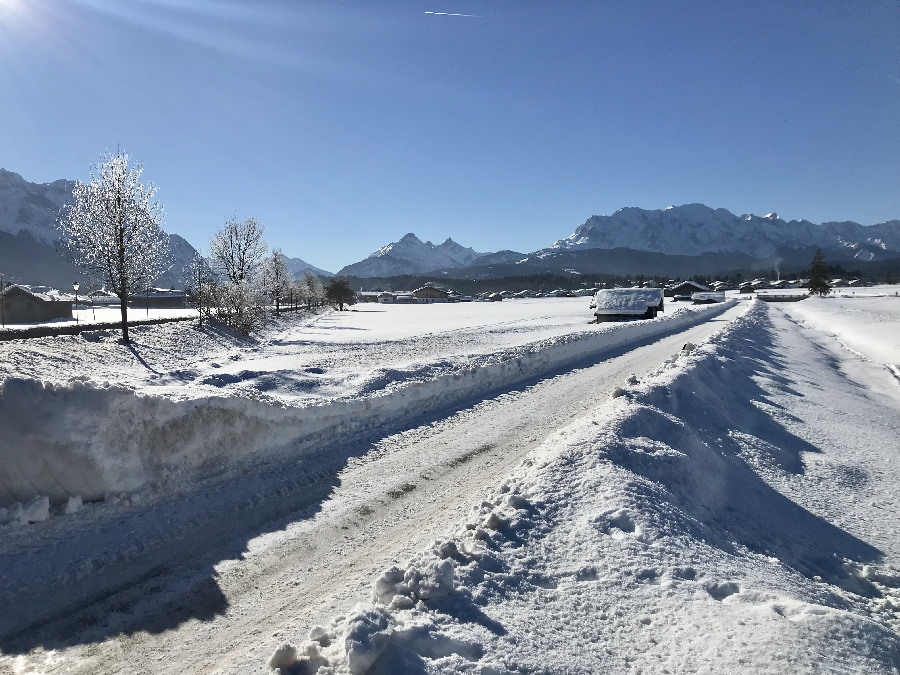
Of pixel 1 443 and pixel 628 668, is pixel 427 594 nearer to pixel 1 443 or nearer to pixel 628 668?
pixel 628 668

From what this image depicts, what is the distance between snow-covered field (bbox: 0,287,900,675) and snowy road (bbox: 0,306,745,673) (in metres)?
0.03

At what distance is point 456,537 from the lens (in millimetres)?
5414

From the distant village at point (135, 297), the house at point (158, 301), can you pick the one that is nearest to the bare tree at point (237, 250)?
the distant village at point (135, 297)

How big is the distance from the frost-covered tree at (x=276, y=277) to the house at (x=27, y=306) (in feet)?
74.5

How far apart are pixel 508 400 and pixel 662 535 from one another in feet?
27.3

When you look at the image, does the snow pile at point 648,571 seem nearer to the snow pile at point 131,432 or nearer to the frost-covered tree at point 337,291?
the snow pile at point 131,432

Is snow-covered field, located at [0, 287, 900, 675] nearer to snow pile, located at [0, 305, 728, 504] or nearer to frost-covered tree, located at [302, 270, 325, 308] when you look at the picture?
snow pile, located at [0, 305, 728, 504]

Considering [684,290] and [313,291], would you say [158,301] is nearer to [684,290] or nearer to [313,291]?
[313,291]

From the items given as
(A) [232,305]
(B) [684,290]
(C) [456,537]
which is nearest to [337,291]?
(A) [232,305]

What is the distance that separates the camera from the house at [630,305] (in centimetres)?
4512

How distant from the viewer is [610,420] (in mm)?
8773

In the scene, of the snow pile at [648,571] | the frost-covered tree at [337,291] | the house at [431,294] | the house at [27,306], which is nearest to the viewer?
the snow pile at [648,571]

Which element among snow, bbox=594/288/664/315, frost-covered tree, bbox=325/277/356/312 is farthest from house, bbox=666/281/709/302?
snow, bbox=594/288/664/315

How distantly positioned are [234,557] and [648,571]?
4.42 m
